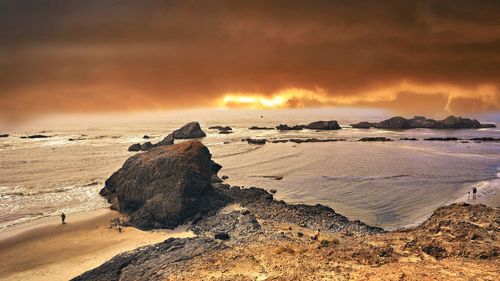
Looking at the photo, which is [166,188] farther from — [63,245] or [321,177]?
[321,177]

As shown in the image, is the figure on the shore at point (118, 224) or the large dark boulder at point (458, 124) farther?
the large dark boulder at point (458, 124)

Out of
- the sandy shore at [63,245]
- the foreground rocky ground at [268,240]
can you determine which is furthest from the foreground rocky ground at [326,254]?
the sandy shore at [63,245]

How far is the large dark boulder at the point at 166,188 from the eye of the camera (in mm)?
32812

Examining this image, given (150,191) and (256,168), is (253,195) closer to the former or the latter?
(150,191)

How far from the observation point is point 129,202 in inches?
1442

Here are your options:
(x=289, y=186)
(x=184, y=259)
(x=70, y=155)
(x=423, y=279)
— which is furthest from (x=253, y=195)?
(x=70, y=155)

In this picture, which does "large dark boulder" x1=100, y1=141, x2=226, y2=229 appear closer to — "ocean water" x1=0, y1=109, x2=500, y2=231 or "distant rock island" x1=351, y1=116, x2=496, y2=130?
"ocean water" x1=0, y1=109, x2=500, y2=231

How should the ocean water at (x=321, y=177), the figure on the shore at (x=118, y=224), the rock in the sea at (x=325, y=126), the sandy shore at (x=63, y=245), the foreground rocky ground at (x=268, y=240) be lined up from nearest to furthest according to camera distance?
the foreground rocky ground at (x=268, y=240) < the sandy shore at (x=63, y=245) < the figure on the shore at (x=118, y=224) < the ocean water at (x=321, y=177) < the rock in the sea at (x=325, y=126)

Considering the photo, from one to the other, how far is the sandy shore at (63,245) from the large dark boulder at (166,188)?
1788mm

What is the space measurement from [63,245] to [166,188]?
33.6 ft

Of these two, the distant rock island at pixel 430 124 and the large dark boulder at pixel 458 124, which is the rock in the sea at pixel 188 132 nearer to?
the distant rock island at pixel 430 124

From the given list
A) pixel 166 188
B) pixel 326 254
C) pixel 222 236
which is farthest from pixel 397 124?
pixel 326 254

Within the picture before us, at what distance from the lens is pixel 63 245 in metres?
29.5

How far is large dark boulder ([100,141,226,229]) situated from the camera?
32812mm
